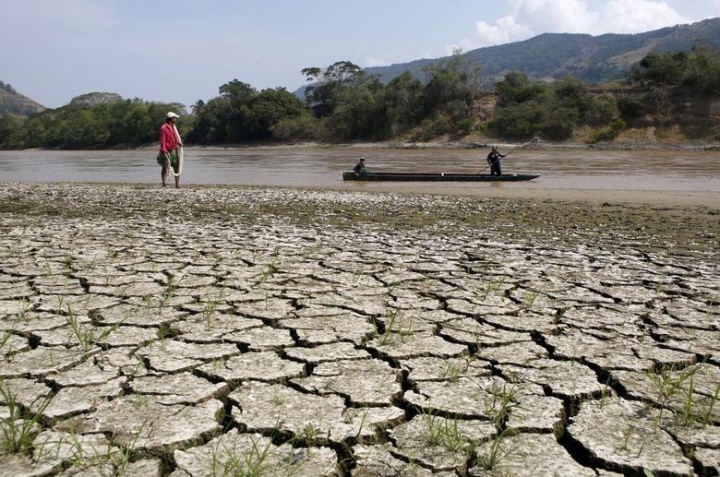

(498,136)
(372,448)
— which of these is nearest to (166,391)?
(372,448)

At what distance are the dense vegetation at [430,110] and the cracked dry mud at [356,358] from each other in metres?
38.9

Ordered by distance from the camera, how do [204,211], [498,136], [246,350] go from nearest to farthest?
[246,350]
[204,211]
[498,136]

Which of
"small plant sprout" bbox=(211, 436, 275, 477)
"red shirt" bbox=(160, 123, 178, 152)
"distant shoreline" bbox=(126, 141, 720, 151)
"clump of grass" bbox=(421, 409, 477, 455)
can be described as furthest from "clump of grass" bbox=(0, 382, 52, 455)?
"distant shoreline" bbox=(126, 141, 720, 151)

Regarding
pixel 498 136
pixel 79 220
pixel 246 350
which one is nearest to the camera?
pixel 246 350

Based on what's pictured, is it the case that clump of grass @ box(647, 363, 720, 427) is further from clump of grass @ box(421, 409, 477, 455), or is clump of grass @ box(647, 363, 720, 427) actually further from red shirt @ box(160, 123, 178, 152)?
red shirt @ box(160, 123, 178, 152)

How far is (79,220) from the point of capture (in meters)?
7.72

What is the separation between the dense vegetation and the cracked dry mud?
3886 cm

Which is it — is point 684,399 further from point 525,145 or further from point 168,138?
point 525,145

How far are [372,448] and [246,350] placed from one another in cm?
104

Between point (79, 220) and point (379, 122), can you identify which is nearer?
point (79, 220)

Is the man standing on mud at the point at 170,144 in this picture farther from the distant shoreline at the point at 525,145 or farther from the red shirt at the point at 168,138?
the distant shoreline at the point at 525,145

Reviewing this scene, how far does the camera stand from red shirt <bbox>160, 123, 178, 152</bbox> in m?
10.9

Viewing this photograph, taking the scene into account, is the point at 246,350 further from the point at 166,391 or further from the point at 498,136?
the point at 498,136

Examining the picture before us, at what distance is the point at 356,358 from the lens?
285 centimetres
